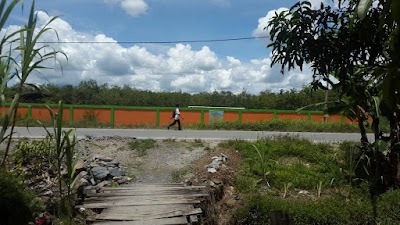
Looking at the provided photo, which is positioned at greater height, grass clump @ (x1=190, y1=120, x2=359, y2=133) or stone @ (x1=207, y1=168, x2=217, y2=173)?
grass clump @ (x1=190, y1=120, x2=359, y2=133)

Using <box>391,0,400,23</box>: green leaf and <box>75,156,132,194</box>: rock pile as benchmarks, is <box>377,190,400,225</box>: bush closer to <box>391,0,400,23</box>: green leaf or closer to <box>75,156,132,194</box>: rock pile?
<box>75,156,132,194</box>: rock pile

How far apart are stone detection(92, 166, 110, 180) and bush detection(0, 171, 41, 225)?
2.42m

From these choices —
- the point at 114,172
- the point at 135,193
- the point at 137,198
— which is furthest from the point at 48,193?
the point at 114,172

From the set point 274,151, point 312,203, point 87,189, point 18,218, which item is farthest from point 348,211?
→ point 18,218

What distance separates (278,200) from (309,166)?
10.2 feet

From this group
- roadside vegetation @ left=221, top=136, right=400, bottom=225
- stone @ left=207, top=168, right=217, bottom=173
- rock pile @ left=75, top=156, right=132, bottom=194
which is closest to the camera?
roadside vegetation @ left=221, top=136, right=400, bottom=225

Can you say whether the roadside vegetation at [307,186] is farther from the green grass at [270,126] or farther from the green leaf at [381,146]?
the green grass at [270,126]

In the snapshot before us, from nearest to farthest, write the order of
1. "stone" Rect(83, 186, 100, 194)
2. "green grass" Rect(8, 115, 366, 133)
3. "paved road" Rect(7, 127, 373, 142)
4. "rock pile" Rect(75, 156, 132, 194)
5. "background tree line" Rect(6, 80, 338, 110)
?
"stone" Rect(83, 186, 100, 194)
"rock pile" Rect(75, 156, 132, 194)
"paved road" Rect(7, 127, 373, 142)
"green grass" Rect(8, 115, 366, 133)
"background tree line" Rect(6, 80, 338, 110)

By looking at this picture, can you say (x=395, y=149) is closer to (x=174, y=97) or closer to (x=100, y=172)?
(x=100, y=172)

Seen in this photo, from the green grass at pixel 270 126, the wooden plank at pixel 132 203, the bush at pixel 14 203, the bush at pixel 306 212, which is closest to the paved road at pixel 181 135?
the green grass at pixel 270 126

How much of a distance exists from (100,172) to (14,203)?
2.89m

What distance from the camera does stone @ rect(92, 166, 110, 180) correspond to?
8242 millimetres

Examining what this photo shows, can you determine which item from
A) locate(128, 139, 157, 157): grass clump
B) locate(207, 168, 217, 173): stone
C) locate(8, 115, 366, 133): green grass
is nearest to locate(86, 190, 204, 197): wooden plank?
locate(207, 168, 217, 173): stone

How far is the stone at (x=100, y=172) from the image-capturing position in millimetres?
8242
